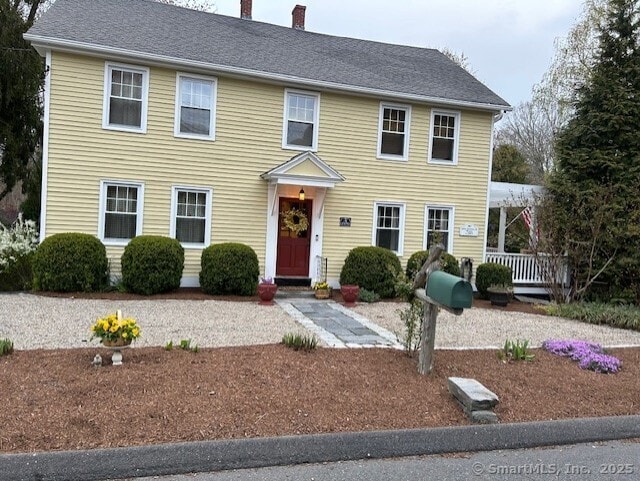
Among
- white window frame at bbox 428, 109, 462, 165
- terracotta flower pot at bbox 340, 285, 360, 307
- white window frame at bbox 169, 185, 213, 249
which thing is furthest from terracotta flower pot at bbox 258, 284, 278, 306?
white window frame at bbox 428, 109, 462, 165

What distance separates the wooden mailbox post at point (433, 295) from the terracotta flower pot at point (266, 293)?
17.2 feet

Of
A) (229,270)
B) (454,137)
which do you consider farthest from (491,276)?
(229,270)

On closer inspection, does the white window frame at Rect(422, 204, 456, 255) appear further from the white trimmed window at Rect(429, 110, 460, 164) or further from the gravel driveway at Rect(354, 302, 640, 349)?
the gravel driveway at Rect(354, 302, 640, 349)

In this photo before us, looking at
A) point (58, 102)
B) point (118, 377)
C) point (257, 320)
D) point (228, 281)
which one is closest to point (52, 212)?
point (58, 102)

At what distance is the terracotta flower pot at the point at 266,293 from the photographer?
10.4 metres

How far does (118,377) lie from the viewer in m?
4.78

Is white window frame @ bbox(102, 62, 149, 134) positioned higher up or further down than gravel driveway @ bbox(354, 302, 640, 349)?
higher up

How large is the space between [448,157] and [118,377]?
11.0m

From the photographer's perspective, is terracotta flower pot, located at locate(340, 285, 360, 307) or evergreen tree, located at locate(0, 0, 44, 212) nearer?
terracotta flower pot, located at locate(340, 285, 360, 307)

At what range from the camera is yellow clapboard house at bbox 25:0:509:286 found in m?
10.9

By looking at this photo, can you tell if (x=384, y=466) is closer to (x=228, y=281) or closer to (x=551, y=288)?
(x=228, y=281)

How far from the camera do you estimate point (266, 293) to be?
34.1 ft

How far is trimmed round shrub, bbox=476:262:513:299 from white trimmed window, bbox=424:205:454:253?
107 centimetres

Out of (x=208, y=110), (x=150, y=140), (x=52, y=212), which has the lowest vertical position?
(x=52, y=212)
